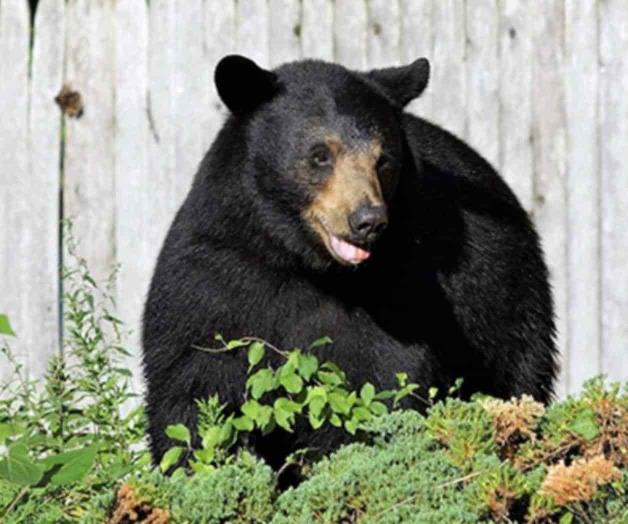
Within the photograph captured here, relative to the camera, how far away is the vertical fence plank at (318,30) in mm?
9039

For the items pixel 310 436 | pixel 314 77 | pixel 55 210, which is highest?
pixel 314 77

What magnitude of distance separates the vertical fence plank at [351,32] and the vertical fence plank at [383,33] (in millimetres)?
33

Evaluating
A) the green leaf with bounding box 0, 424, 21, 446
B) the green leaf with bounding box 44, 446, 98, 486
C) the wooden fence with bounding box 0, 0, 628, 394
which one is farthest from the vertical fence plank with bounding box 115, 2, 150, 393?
the green leaf with bounding box 44, 446, 98, 486

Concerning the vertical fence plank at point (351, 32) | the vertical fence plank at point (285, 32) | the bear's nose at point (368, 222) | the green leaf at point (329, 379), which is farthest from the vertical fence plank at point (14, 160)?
the green leaf at point (329, 379)

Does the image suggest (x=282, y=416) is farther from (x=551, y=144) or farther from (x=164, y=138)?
(x=164, y=138)

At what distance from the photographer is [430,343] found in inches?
261

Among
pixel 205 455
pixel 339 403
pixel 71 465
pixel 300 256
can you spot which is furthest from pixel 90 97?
pixel 71 465

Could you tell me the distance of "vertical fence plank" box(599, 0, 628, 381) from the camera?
8.70 meters

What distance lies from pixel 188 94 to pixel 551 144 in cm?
178

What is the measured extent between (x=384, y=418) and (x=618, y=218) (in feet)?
14.0

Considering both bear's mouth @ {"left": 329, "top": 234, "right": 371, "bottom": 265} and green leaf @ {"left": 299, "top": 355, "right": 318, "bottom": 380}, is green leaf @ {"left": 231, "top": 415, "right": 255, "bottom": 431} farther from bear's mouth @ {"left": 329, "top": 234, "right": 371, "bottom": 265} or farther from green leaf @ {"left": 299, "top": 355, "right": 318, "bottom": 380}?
bear's mouth @ {"left": 329, "top": 234, "right": 371, "bottom": 265}

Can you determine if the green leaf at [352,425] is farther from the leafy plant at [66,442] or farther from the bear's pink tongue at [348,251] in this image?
the bear's pink tongue at [348,251]

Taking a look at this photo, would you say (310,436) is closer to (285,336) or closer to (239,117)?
(285,336)

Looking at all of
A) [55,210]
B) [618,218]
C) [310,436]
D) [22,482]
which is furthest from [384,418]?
[55,210]
